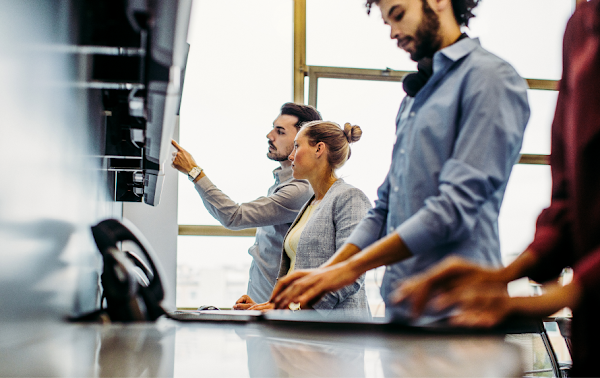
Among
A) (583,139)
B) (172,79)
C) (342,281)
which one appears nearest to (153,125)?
(172,79)

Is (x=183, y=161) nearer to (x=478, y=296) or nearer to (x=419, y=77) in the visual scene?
(x=419, y=77)

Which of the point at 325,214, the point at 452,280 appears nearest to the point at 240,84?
the point at 325,214

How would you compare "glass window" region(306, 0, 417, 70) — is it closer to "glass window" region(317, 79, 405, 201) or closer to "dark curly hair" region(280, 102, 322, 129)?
"glass window" region(317, 79, 405, 201)

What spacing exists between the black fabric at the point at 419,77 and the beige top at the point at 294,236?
0.77 meters

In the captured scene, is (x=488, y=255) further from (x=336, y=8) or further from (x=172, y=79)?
(x=336, y=8)

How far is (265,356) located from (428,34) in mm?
890

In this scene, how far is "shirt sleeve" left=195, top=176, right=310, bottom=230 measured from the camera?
2197 millimetres

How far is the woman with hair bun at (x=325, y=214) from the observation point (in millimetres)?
1668

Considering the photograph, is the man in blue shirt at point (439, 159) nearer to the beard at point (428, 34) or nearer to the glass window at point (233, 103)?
the beard at point (428, 34)

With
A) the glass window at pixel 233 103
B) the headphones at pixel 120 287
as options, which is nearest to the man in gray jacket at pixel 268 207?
the headphones at pixel 120 287

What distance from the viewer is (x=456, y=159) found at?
965 millimetres

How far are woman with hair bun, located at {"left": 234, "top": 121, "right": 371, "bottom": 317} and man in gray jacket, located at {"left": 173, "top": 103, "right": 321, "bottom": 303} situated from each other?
0.22 m

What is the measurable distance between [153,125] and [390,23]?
60 cm

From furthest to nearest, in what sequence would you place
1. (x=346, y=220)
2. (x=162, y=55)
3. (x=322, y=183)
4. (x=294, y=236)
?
(x=322, y=183) < (x=294, y=236) < (x=346, y=220) < (x=162, y=55)
